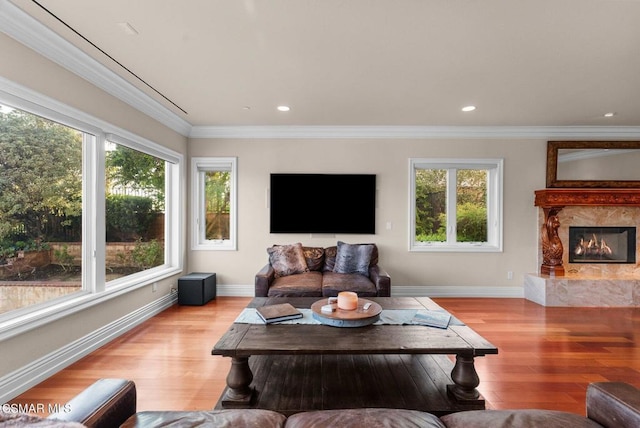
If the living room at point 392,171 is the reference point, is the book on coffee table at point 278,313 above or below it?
below

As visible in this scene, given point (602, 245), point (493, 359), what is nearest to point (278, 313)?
point (493, 359)

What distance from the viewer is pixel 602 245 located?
14.6 ft

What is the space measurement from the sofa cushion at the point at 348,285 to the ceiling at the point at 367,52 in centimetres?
213

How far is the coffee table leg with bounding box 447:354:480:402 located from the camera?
1.79 m

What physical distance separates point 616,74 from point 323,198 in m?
3.41

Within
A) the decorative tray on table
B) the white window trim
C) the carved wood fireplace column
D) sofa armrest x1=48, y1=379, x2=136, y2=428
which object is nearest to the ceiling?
the white window trim

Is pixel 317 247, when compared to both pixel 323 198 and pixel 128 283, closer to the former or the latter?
pixel 323 198

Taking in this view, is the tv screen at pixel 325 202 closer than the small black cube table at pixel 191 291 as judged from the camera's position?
No

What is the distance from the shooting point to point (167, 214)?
4305mm

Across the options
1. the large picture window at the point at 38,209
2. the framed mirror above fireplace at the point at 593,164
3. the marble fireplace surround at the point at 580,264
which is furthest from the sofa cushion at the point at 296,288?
the framed mirror above fireplace at the point at 593,164

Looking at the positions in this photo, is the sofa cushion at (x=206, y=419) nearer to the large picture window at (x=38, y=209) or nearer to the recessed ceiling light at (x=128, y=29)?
the large picture window at (x=38, y=209)

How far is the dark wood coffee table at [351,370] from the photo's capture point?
1.76 metres

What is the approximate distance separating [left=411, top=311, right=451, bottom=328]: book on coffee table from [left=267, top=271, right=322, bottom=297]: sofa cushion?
140cm

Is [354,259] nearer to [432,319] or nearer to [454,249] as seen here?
[454,249]
